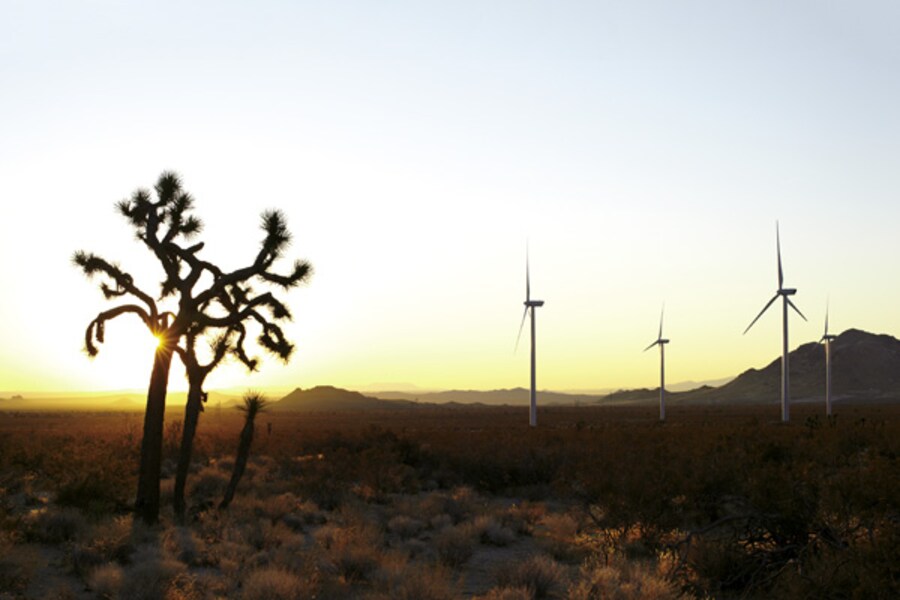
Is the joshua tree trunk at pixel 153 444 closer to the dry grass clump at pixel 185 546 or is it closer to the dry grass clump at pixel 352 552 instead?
the dry grass clump at pixel 185 546

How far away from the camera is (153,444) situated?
797 inches

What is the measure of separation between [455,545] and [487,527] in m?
1.87

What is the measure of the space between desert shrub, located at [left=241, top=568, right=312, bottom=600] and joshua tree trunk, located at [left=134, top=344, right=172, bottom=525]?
24.8 ft

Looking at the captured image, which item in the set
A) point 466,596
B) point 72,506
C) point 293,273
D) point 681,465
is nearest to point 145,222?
point 293,273

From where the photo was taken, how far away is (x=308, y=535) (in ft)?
65.3

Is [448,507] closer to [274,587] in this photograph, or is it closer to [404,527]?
[404,527]

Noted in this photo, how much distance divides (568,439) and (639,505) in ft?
65.4

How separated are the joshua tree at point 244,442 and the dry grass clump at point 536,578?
9.17 m

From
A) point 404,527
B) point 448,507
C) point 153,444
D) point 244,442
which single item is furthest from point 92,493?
point 448,507

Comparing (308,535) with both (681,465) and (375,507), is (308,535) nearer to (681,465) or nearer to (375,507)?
(375,507)

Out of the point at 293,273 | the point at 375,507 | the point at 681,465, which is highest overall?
the point at 293,273

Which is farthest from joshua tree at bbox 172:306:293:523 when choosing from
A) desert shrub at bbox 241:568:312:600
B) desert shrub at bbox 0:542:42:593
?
desert shrub at bbox 241:568:312:600

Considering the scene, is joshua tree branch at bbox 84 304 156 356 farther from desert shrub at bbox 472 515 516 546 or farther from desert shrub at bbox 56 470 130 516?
desert shrub at bbox 472 515 516 546

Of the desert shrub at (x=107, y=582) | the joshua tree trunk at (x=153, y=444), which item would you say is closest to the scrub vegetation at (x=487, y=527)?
the desert shrub at (x=107, y=582)
